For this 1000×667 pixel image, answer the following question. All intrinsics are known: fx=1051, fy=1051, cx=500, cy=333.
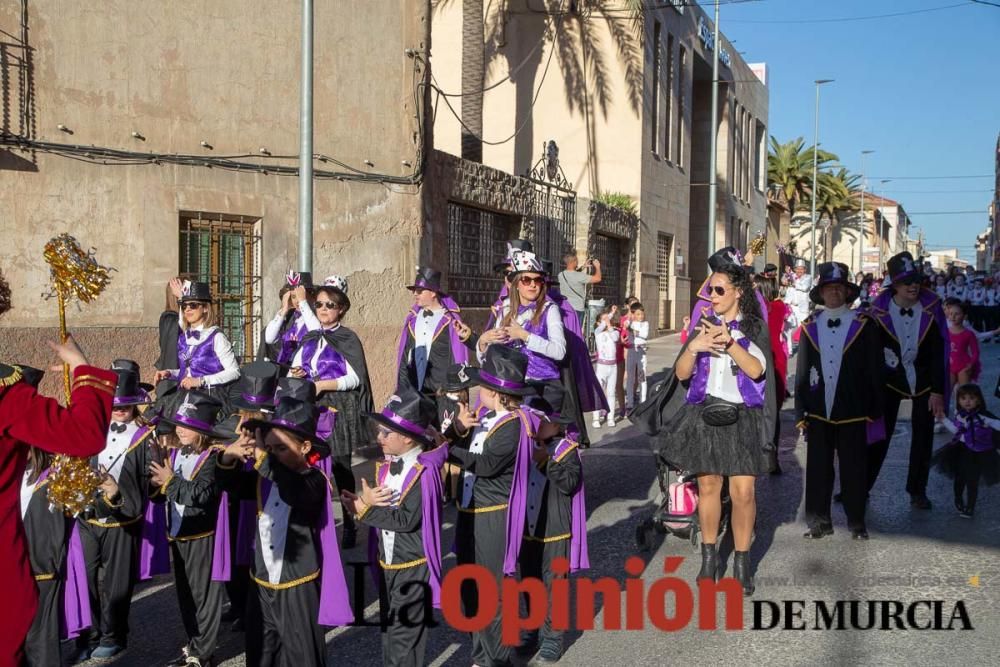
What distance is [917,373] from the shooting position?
848 cm

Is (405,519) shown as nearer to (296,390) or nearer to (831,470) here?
(296,390)

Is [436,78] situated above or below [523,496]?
above

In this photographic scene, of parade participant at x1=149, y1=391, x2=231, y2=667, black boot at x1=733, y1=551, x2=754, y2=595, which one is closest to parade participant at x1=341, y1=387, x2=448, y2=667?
parade participant at x1=149, y1=391, x2=231, y2=667

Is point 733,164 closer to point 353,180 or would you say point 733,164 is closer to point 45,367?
point 353,180

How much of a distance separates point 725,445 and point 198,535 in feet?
9.57

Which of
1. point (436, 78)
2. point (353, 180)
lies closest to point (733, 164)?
point (436, 78)

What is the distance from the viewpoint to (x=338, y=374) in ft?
24.3

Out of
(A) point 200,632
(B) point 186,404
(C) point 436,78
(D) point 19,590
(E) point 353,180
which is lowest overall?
(A) point 200,632

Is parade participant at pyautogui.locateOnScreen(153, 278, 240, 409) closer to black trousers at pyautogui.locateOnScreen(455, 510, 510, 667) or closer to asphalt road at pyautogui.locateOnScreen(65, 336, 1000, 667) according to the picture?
asphalt road at pyautogui.locateOnScreen(65, 336, 1000, 667)

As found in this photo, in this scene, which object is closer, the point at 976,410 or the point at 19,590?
the point at 19,590

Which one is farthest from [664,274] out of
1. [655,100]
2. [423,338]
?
[423,338]

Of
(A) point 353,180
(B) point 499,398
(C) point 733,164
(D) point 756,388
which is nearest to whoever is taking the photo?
(B) point 499,398

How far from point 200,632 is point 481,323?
527 inches

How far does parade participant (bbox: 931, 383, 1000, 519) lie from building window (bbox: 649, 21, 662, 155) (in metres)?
18.9
